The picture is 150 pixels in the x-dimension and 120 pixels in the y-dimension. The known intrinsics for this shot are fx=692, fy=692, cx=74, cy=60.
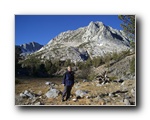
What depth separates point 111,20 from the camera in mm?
11367

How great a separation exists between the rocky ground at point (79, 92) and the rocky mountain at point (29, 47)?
0.46 meters

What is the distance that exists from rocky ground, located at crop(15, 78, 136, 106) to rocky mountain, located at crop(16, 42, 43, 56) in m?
0.46

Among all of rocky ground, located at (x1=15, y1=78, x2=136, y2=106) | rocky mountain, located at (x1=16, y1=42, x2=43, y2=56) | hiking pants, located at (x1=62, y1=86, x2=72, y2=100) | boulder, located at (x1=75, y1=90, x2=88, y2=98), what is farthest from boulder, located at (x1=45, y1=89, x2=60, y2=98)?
rocky mountain, located at (x1=16, y1=42, x2=43, y2=56)

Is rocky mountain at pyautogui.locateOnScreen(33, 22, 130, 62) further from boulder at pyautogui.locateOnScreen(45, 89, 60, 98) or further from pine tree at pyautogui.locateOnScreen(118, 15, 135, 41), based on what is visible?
boulder at pyautogui.locateOnScreen(45, 89, 60, 98)

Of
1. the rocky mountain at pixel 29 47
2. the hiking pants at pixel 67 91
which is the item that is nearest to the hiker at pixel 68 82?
the hiking pants at pixel 67 91

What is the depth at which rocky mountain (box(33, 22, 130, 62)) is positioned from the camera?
37.5 feet

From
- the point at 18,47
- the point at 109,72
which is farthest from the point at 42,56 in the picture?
the point at 109,72

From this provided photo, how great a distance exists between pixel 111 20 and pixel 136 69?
902 mm

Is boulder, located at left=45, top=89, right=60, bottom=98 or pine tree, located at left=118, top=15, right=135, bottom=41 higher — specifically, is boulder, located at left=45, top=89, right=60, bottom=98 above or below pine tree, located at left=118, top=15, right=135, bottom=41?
below

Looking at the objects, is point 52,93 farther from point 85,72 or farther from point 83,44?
point 83,44

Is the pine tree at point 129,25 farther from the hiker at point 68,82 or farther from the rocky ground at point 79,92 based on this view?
the hiker at point 68,82

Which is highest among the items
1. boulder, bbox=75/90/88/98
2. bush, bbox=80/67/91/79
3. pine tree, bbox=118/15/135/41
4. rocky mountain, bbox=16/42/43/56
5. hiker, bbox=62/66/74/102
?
pine tree, bbox=118/15/135/41

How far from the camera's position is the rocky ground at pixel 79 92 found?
37.3 feet

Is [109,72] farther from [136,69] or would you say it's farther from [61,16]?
[61,16]
